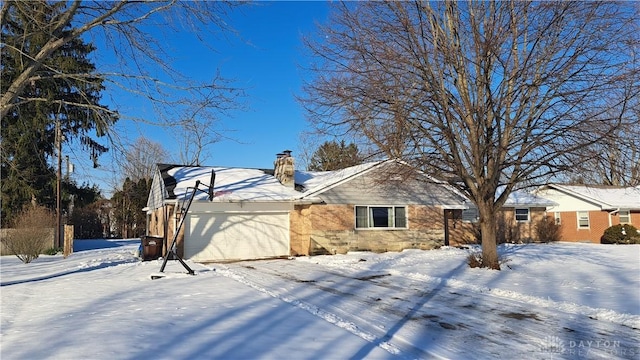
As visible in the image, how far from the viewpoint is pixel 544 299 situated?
30.0 feet

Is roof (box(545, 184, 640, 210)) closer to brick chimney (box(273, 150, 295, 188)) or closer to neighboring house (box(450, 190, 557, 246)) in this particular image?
neighboring house (box(450, 190, 557, 246))

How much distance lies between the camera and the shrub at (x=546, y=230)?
27.0 m

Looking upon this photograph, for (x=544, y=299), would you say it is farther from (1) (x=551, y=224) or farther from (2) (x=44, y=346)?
(1) (x=551, y=224)

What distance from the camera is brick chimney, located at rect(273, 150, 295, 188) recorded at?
861 inches

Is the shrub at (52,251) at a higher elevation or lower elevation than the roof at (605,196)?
lower

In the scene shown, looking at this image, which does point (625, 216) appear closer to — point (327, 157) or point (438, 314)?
point (327, 157)

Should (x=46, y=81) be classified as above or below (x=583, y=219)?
above

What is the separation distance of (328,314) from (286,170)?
14.6 metres

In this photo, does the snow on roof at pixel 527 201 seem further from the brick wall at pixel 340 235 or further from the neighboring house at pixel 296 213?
the brick wall at pixel 340 235

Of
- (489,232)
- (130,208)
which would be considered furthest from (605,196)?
(130,208)

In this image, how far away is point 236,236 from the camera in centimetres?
1928

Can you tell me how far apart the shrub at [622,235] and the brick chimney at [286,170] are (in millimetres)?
19322

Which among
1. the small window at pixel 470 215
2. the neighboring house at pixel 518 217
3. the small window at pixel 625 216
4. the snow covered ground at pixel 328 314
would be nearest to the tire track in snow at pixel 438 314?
the snow covered ground at pixel 328 314

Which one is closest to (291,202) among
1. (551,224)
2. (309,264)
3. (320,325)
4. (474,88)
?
(309,264)
